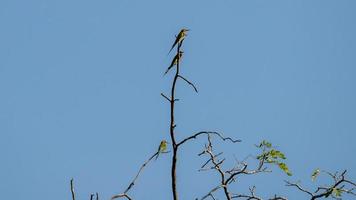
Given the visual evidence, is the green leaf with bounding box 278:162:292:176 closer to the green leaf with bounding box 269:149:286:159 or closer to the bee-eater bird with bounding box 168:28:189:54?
the green leaf with bounding box 269:149:286:159

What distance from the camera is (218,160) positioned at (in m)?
4.60

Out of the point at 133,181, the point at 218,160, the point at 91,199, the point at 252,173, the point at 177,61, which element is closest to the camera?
the point at 91,199

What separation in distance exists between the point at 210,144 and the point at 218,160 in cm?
16

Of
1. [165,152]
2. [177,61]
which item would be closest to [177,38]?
[177,61]

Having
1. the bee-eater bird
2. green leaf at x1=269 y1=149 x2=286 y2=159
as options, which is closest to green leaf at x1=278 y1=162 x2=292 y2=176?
green leaf at x1=269 y1=149 x2=286 y2=159

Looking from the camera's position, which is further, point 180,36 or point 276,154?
point 276,154

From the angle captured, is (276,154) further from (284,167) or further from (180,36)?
(180,36)

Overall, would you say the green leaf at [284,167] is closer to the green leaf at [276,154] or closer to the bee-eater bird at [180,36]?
the green leaf at [276,154]

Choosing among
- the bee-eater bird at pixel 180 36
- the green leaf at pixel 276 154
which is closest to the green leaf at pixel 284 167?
the green leaf at pixel 276 154

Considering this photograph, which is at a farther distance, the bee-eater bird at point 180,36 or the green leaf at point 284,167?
the green leaf at point 284,167

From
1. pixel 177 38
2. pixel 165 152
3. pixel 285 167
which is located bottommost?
pixel 165 152

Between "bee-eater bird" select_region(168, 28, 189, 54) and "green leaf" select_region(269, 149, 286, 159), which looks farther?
"green leaf" select_region(269, 149, 286, 159)

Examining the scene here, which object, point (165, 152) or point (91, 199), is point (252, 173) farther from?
point (91, 199)

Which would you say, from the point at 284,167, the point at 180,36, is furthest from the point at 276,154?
the point at 180,36
